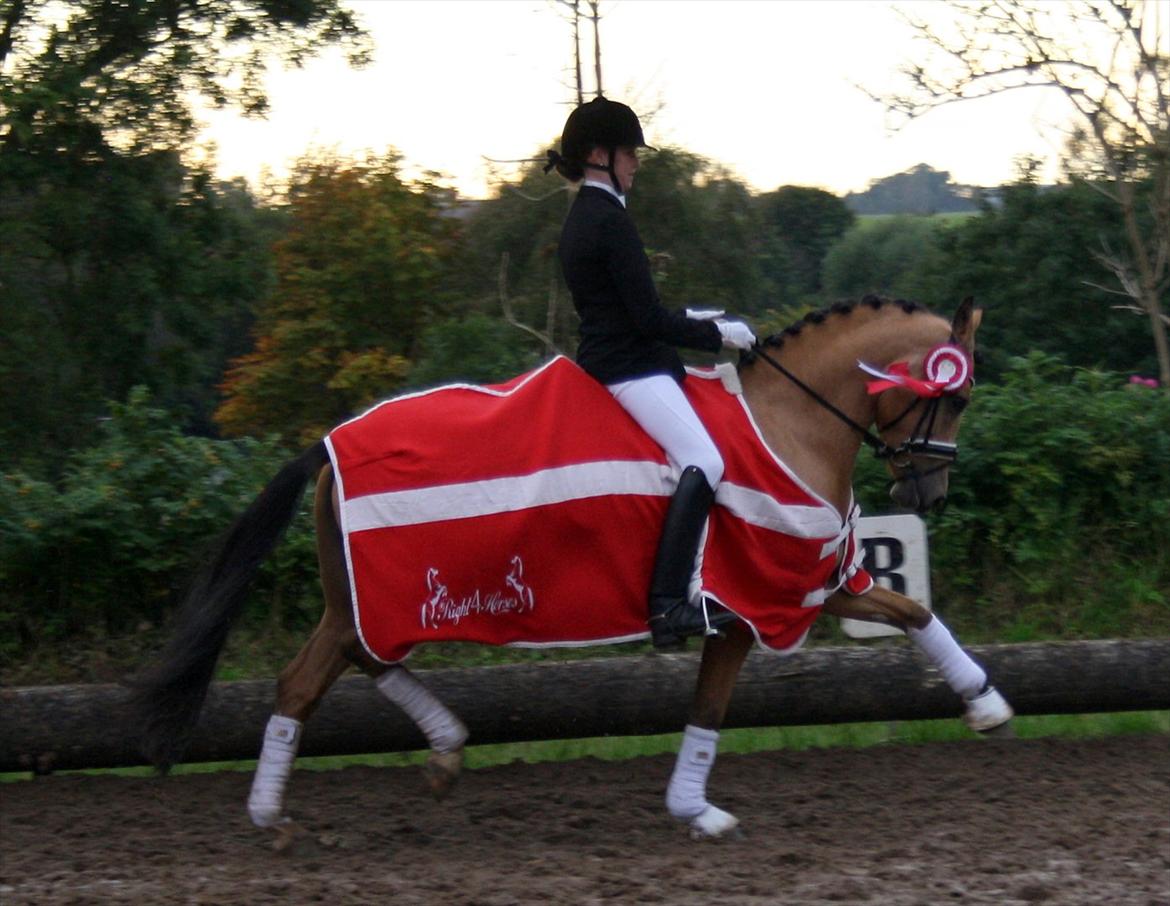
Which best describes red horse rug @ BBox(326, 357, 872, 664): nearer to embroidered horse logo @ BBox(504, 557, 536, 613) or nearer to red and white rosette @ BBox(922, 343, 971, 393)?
embroidered horse logo @ BBox(504, 557, 536, 613)

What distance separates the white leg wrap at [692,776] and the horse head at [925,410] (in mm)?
1171

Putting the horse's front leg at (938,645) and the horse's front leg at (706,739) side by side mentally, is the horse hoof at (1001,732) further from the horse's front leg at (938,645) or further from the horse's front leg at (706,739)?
the horse's front leg at (706,739)

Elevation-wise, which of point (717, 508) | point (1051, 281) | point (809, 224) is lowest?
point (717, 508)

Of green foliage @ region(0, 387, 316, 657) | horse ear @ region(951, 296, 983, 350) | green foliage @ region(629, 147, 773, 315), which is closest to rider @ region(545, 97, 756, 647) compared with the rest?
horse ear @ region(951, 296, 983, 350)

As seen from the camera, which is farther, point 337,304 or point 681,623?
point 337,304

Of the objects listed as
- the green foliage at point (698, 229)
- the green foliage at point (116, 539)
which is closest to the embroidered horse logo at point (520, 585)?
the green foliage at point (116, 539)

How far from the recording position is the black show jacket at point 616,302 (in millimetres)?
5055

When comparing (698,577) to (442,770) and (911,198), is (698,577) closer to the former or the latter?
(442,770)

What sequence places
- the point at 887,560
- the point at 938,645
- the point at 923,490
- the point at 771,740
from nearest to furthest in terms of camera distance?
the point at 923,490 → the point at 938,645 → the point at 887,560 → the point at 771,740

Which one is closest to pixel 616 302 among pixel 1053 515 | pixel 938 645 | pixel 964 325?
pixel 964 325

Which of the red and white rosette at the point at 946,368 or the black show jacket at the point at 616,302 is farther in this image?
the red and white rosette at the point at 946,368

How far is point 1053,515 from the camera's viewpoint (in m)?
7.98

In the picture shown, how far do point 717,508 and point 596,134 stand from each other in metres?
1.40

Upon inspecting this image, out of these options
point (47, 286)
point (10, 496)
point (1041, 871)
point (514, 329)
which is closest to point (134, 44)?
point (47, 286)
